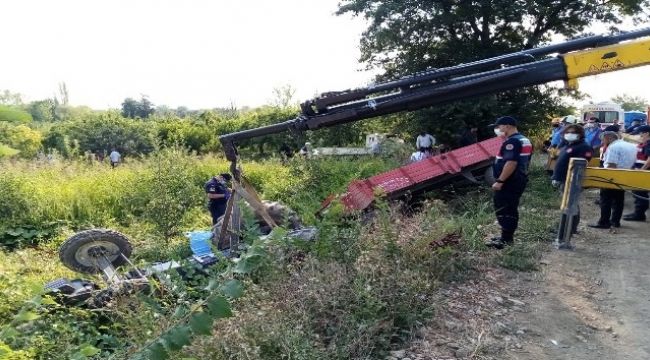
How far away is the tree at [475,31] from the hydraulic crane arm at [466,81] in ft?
24.2

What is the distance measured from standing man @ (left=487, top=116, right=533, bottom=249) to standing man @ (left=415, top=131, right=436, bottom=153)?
25.8ft

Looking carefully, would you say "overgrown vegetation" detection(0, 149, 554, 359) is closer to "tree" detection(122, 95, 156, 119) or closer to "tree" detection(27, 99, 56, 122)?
"tree" detection(27, 99, 56, 122)

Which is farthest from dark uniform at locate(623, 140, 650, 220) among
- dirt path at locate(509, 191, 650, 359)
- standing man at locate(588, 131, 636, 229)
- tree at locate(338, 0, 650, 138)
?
tree at locate(338, 0, 650, 138)

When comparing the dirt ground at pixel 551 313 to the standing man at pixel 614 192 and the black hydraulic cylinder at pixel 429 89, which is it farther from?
the black hydraulic cylinder at pixel 429 89

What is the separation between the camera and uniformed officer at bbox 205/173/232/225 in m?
8.51

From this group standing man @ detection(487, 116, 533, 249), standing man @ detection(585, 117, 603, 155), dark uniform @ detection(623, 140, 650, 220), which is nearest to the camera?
standing man @ detection(487, 116, 533, 249)

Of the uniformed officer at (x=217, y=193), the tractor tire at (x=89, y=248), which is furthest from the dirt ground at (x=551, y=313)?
the uniformed officer at (x=217, y=193)

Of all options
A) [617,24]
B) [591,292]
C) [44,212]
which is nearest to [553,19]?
[617,24]

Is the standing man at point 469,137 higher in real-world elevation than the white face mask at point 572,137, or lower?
lower

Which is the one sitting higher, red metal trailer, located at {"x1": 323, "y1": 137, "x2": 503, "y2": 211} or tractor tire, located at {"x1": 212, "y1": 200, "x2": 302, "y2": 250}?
red metal trailer, located at {"x1": 323, "y1": 137, "x2": 503, "y2": 211}

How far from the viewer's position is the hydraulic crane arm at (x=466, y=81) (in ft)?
20.0

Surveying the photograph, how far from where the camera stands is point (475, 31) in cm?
1509

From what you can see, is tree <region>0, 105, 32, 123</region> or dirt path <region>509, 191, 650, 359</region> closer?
tree <region>0, 105, 32, 123</region>

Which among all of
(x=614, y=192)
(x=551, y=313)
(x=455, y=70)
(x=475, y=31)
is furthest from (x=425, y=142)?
(x=551, y=313)
